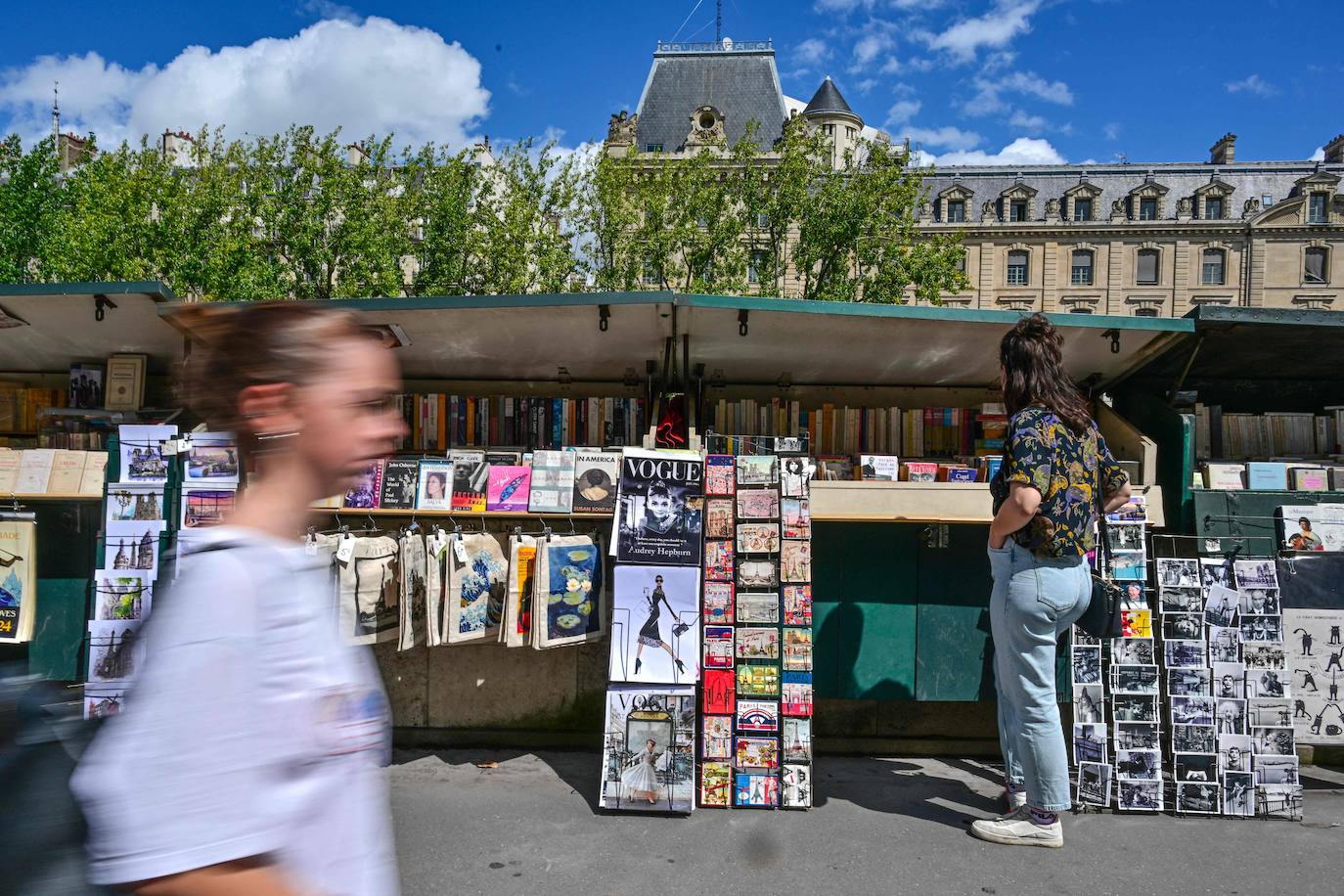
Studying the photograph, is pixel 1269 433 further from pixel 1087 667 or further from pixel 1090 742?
pixel 1090 742

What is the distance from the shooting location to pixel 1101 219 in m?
51.9

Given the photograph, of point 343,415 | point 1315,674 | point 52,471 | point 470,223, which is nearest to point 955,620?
point 1315,674

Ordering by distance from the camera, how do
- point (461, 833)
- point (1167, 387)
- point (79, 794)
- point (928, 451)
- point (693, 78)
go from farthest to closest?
point (693, 78), point (928, 451), point (1167, 387), point (461, 833), point (79, 794)

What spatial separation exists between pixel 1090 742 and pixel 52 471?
21.2ft

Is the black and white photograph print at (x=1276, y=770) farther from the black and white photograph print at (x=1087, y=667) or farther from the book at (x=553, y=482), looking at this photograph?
the book at (x=553, y=482)

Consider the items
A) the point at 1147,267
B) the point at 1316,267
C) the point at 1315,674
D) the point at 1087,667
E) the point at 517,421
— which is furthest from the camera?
→ the point at 1147,267

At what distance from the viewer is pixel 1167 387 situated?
6051 mm

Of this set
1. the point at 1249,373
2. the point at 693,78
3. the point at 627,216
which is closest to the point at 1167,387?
the point at 1249,373

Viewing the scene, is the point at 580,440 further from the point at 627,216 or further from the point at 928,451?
the point at 627,216

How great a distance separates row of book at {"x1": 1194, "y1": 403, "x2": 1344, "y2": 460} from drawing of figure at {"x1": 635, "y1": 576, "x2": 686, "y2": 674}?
13.9 ft

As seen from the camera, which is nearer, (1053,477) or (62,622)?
(1053,477)

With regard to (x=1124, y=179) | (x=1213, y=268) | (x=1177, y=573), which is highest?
(x=1124, y=179)

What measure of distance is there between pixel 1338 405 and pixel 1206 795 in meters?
3.47

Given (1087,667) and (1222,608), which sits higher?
(1222,608)
